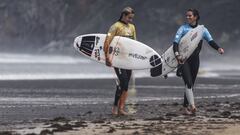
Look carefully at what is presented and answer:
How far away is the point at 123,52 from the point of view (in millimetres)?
10820

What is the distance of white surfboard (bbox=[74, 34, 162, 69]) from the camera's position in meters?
10.6

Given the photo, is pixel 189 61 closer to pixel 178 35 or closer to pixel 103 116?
pixel 178 35

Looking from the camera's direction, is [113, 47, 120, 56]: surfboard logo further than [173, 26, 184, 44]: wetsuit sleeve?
Yes

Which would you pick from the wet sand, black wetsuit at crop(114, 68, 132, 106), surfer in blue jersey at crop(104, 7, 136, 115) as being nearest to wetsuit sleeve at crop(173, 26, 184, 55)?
surfer in blue jersey at crop(104, 7, 136, 115)

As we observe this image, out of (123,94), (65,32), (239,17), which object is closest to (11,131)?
(123,94)

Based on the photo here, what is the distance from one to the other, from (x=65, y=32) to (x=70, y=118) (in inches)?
Result: 2315

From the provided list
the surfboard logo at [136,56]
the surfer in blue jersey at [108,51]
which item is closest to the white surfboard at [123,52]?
the surfboard logo at [136,56]

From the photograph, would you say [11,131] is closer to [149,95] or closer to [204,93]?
[149,95]

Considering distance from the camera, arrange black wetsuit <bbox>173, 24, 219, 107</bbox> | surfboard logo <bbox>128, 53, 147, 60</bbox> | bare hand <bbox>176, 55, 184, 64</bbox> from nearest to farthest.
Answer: bare hand <bbox>176, 55, 184, 64</bbox> → black wetsuit <bbox>173, 24, 219, 107</bbox> → surfboard logo <bbox>128, 53, 147, 60</bbox>

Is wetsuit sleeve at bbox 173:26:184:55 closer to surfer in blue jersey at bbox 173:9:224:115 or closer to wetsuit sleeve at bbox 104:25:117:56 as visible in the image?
surfer in blue jersey at bbox 173:9:224:115

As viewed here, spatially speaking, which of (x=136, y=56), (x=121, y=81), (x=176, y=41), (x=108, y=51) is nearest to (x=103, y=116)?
(x=121, y=81)

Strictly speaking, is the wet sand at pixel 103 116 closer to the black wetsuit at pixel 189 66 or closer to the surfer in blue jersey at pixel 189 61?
the surfer in blue jersey at pixel 189 61

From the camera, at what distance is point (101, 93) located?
15719mm

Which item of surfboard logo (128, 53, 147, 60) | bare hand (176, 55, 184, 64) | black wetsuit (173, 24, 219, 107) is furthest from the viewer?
surfboard logo (128, 53, 147, 60)
